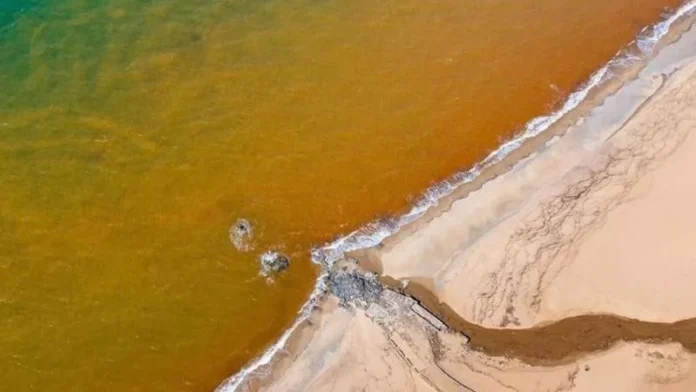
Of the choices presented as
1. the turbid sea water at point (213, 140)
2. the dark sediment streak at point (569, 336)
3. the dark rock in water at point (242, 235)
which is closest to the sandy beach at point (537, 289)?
the dark sediment streak at point (569, 336)

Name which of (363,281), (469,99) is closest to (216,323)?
(363,281)

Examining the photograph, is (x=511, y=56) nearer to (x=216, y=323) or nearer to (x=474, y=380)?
(x=474, y=380)

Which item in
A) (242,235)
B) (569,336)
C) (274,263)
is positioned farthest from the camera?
(242,235)

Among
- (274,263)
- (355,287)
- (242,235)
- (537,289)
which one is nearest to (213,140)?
(242,235)

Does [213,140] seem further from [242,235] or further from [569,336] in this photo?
[569,336]

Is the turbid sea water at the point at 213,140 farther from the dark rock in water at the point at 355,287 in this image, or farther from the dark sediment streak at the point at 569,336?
the dark sediment streak at the point at 569,336

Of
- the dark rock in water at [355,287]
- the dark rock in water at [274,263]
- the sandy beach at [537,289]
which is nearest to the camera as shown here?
the sandy beach at [537,289]

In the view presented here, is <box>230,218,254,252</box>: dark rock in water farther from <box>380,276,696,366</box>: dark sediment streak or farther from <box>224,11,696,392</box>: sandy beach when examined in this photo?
<box>380,276,696,366</box>: dark sediment streak
